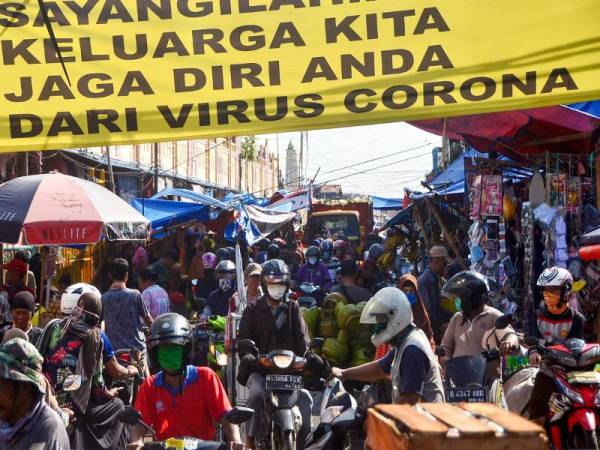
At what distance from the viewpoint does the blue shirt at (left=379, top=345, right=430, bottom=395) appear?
18.9 feet

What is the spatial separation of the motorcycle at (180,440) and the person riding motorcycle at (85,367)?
2.00 metres

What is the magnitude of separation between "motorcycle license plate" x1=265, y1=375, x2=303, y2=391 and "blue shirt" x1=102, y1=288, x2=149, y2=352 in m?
2.43

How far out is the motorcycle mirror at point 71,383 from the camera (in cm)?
696

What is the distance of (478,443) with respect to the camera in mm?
2805

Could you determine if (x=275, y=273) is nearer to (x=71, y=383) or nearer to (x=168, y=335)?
(x=71, y=383)

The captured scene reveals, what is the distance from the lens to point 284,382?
25.6 feet

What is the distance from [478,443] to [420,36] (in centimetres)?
202

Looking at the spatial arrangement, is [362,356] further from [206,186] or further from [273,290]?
[206,186]

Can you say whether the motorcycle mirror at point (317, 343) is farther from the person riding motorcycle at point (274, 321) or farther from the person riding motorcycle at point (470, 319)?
the person riding motorcycle at point (470, 319)

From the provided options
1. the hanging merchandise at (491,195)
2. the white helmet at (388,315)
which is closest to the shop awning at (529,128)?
the hanging merchandise at (491,195)

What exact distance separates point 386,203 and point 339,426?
3458 centimetres

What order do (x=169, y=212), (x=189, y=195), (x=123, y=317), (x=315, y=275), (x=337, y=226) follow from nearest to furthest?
(x=123, y=317), (x=315, y=275), (x=169, y=212), (x=189, y=195), (x=337, y=226)

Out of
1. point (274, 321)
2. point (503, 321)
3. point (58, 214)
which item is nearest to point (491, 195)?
point (274, 321)

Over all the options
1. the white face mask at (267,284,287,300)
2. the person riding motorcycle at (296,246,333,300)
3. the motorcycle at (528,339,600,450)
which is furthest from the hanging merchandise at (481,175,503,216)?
the motorcycle at (528,339,600,450)
